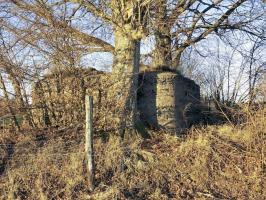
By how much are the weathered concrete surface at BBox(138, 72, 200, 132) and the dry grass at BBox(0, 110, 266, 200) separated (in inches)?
76.4

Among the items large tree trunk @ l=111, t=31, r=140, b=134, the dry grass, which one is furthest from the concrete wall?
the dry grass

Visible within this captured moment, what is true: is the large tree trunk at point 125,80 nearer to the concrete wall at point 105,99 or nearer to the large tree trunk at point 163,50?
the concrete wall at point 105,99

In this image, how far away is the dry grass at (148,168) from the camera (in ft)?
28.3

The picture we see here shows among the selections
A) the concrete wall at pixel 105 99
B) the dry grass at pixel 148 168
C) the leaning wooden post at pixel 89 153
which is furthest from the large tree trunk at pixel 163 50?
the leaning wooden post at pixel 89 153

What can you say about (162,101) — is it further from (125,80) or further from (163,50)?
(163,50)

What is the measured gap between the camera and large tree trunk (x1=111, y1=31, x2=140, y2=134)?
11266 millimetres

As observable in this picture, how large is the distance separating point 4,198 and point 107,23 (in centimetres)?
537

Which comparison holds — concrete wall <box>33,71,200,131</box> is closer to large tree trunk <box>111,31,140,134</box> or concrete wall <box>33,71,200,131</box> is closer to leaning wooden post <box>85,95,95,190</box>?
large tree trunk <box>111,31,140,134</box>

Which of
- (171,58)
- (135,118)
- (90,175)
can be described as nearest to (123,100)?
(135,118)

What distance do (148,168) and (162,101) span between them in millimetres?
3772

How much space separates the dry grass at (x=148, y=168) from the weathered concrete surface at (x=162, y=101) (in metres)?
1.94

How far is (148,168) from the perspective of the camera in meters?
9.37

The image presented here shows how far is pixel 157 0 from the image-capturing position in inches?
439

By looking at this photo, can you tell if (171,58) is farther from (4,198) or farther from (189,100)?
(4,198)
